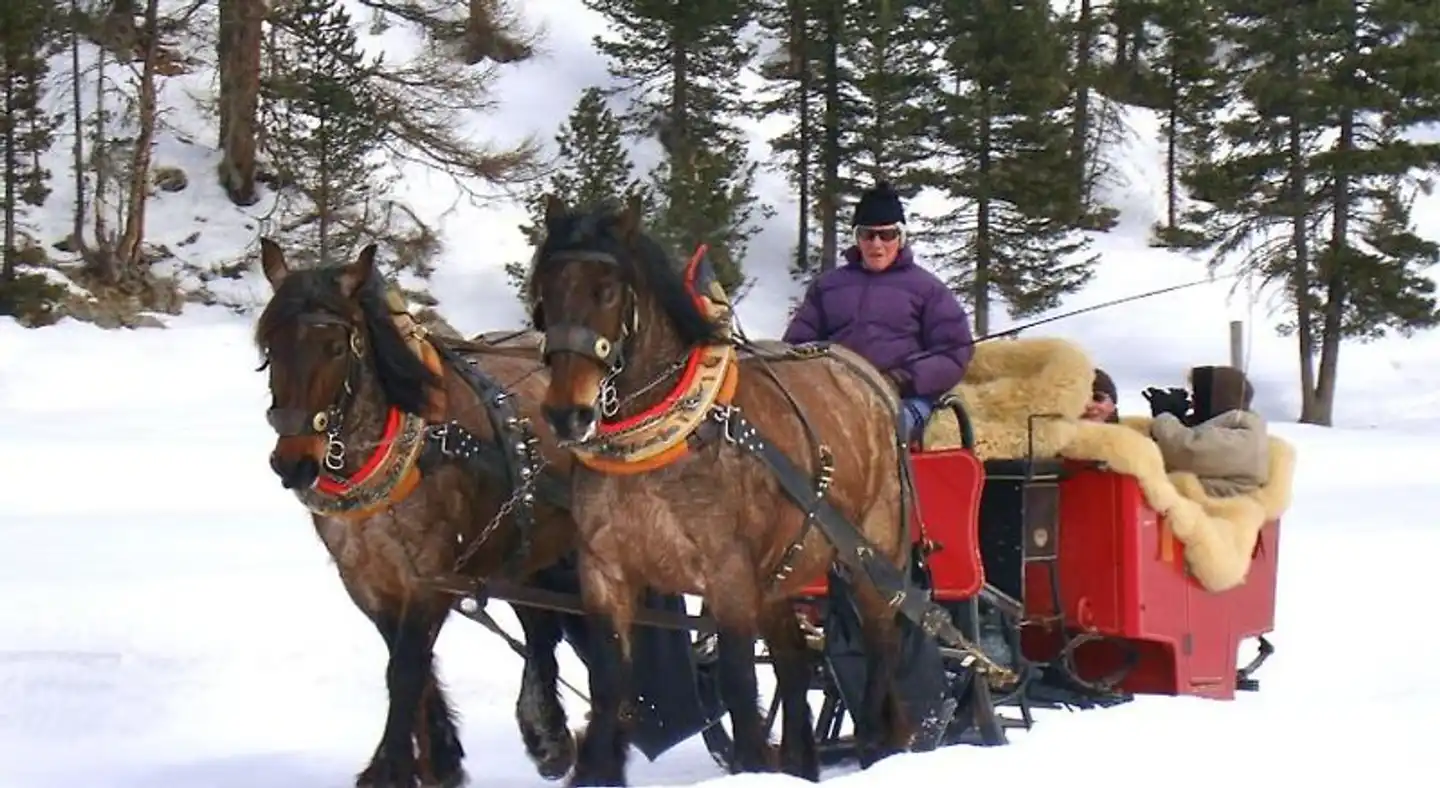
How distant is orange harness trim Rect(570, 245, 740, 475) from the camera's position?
4848mm

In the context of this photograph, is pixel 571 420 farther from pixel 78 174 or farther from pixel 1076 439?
pixel 78 174

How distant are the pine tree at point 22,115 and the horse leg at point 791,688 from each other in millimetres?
21715

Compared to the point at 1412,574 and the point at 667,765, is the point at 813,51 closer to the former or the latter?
the point at 1412,574

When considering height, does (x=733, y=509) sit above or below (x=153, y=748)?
above

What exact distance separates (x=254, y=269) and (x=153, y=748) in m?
21.7

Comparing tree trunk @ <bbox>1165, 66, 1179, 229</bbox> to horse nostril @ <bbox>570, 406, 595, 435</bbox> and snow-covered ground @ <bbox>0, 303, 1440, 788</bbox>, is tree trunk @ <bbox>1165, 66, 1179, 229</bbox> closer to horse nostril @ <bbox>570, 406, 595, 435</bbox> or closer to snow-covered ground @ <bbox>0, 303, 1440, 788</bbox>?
snow-covered ground @ <bbox>0, 303, 1440, 788</bbox>

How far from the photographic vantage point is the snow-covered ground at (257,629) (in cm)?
577

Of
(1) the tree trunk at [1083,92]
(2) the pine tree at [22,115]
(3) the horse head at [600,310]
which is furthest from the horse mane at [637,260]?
(1) the tree trunk at [1083,92]

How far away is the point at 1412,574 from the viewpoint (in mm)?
12148

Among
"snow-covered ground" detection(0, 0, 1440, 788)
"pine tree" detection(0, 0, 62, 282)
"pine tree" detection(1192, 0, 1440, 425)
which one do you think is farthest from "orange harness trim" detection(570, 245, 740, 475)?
"pine tree" detection(1192, 0, 1440, 425)

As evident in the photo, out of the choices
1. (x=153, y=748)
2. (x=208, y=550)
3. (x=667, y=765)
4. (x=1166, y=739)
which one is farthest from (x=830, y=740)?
(x=208, y=550)

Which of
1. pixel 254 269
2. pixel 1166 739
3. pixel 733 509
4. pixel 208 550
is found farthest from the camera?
pixel 254 269

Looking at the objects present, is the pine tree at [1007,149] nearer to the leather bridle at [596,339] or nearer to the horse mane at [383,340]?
the horse mane at [383,340]

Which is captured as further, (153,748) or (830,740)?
(153,748)
